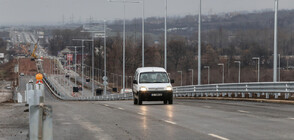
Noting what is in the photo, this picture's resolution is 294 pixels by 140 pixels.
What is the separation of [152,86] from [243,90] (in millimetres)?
10375

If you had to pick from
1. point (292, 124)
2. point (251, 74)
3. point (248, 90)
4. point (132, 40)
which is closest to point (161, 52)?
point (132, 40)

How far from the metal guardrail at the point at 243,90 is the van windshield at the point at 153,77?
664 cm

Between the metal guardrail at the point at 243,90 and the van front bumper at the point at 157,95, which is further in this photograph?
the metal guardrail at the point at 243,90

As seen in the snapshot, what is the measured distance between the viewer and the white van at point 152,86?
3167cm

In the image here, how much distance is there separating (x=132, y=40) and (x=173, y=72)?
1865cm

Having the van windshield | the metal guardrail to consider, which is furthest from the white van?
the metal guardrail

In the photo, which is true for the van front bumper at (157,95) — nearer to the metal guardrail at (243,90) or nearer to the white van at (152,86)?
the white van at (152,86)

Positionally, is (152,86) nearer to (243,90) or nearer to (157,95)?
(157,95)

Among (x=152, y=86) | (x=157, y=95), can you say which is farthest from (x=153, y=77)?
(x=157, y=95)

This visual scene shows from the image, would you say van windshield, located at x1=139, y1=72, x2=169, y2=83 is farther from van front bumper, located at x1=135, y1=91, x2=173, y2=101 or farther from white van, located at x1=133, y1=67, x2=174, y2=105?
van front bumper, located at x1=135, y1=91, x2=173, y2=101

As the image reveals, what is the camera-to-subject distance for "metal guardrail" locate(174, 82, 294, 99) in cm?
3384

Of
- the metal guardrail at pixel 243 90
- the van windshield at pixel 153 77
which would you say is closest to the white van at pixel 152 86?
the van windshield at pixel 153 77

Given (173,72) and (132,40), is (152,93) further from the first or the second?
(132,40)

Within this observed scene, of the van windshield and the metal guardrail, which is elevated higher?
the van windshield
